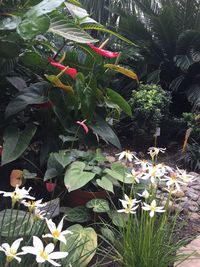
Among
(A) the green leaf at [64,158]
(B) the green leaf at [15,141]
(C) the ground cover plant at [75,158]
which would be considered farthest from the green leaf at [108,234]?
(B) the green leaf at [15,141]

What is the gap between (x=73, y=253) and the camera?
4.57 ft

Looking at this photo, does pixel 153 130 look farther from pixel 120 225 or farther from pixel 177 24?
pixel 120 225

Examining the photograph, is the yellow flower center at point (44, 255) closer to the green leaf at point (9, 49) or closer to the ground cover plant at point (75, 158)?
the ground cover plant at point (75, 158)

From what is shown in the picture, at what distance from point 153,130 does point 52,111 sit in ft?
4.23

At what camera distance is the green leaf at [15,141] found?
1.99 meters

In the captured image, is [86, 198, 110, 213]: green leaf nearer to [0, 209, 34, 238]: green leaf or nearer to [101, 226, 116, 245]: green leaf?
[101, 226, 116, 245]: green leaf

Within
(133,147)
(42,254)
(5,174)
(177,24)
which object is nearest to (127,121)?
(133,147)

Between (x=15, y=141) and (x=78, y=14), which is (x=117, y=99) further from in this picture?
(x=15, y=141)

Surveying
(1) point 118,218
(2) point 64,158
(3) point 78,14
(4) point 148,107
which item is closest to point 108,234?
(1) point 118,218

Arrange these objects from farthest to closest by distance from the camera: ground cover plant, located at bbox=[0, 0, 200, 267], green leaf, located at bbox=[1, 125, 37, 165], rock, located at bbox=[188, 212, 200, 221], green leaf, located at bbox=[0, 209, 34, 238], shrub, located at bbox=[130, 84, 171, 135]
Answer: shrub, located at bbox=[130, 84, 171, 135] → rock, located at bbox=[188, 212, 200, 221] → green leaf, located at bbox=[1, 125, 37, 165] → ground cover plant, located at bbox=[0, 0, 200, 267] → green leaf, located at bbox=[0, 209, 34, 238]

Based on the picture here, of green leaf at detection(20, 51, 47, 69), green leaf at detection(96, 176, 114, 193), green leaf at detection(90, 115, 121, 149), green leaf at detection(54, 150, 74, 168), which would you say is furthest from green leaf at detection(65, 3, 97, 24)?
green leaf at detection(96, 176, 114, 193)

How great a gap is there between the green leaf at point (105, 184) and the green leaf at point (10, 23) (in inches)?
29.7

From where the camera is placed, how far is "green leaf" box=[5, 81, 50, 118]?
2.10 metres

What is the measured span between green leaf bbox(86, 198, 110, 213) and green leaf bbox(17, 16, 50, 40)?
719mm
